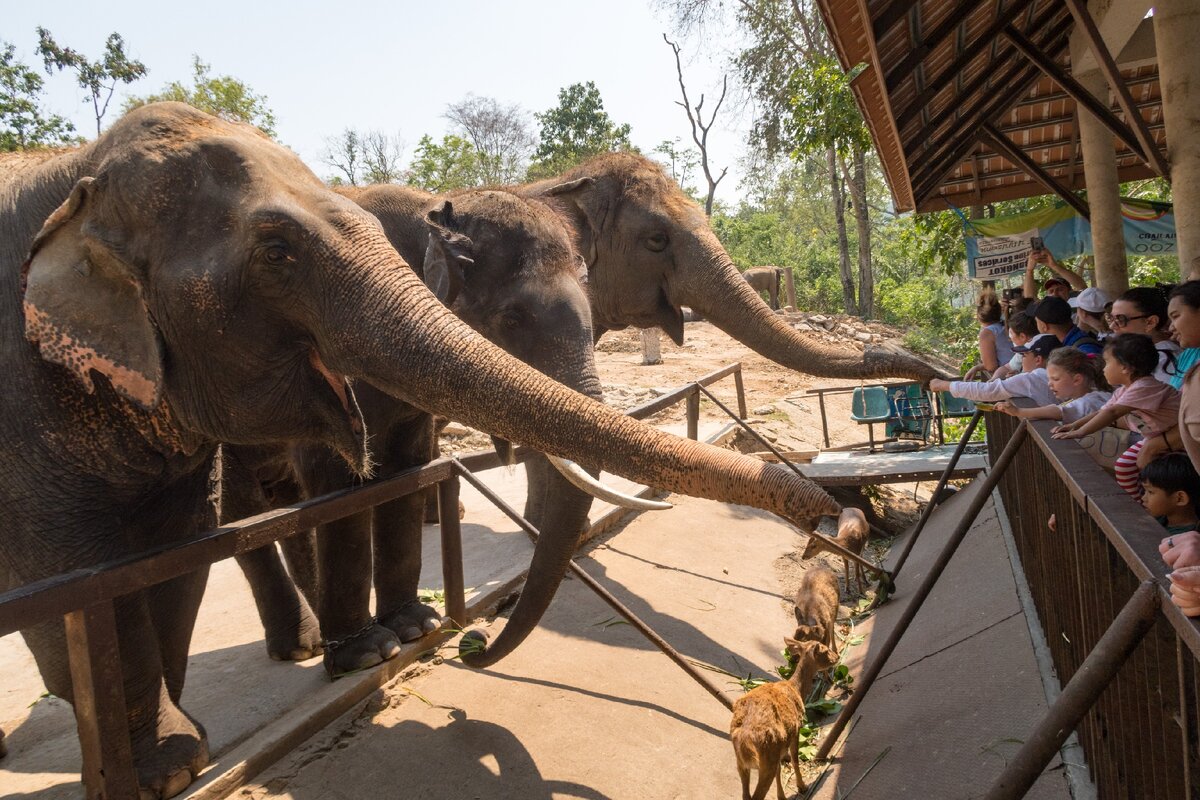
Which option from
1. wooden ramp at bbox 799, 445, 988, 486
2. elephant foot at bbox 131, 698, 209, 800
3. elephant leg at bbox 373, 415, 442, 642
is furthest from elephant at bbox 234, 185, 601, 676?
wooden ramp at bbox 799, 445, 988, 486

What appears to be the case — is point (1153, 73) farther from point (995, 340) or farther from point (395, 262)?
point (395, 262)

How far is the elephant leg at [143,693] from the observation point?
275 cm

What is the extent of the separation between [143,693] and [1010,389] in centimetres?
390

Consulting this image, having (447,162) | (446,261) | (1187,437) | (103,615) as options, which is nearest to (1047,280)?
(1187,437)

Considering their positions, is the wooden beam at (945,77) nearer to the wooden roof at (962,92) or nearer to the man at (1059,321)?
the wooden roof at (962,92)

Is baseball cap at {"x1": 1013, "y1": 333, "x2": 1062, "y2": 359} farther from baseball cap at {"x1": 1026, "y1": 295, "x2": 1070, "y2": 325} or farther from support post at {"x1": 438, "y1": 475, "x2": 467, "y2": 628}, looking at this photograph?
support post at {"x1": 438, "y1": 475, "x2": 467, "y2": 628}

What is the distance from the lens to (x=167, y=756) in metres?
2.91

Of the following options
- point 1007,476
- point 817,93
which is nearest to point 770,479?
point 1007,476

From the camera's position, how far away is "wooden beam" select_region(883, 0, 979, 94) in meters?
5.53

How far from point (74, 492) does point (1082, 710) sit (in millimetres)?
2893

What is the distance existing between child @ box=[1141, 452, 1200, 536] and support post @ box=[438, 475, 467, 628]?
2843 mm

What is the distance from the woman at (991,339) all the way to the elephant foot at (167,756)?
5.28 metres

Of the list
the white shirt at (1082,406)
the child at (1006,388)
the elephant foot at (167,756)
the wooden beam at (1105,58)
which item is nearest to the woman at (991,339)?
the wooden beam at (1105,58)

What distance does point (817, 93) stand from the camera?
1022 centimetres
